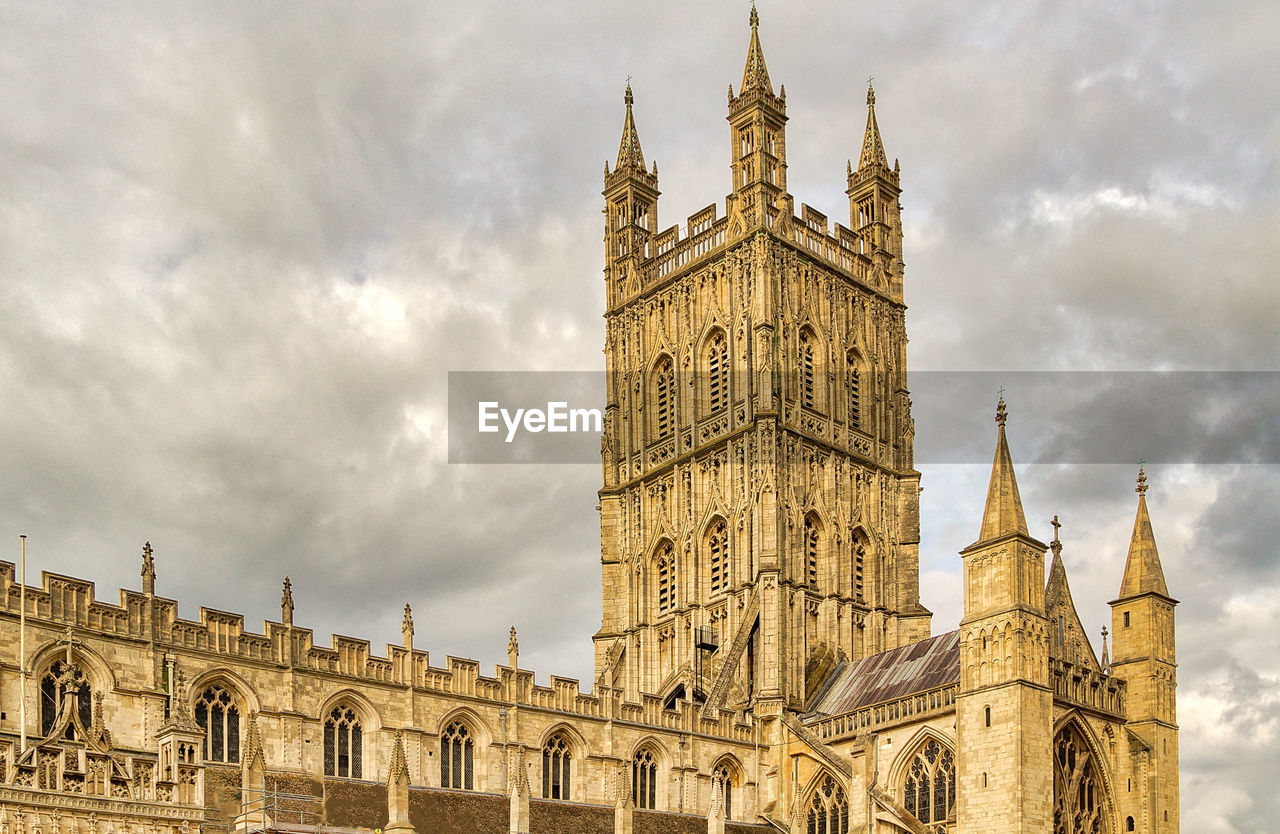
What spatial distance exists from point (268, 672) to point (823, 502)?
26738mm

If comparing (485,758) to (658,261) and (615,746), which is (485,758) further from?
(658,261)

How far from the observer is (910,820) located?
164 ft

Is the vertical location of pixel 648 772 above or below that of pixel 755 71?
below

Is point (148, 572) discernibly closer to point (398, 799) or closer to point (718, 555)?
point (398, 799)

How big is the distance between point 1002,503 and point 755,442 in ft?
46.4

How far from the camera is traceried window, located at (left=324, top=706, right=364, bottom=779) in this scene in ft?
153

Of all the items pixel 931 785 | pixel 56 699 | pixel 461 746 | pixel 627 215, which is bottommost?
pixel 931 785

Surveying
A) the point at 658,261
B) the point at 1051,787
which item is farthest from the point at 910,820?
the point at 658,261

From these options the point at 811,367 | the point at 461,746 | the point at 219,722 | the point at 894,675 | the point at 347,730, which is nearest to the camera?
the point at 219,722

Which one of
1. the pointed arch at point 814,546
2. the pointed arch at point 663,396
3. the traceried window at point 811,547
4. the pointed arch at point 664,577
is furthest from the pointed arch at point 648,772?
the pointed arch at point 663,396

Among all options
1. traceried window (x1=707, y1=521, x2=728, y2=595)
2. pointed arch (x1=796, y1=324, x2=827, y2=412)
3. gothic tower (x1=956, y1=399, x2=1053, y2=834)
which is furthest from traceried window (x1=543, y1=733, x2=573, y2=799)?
pointed arch (x1=796, y1=324, x2=827, y2=412)

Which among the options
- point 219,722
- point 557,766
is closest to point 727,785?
point 557,766

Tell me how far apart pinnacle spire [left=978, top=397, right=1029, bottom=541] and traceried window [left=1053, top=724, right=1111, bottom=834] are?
6.76m

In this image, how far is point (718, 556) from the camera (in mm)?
64562
